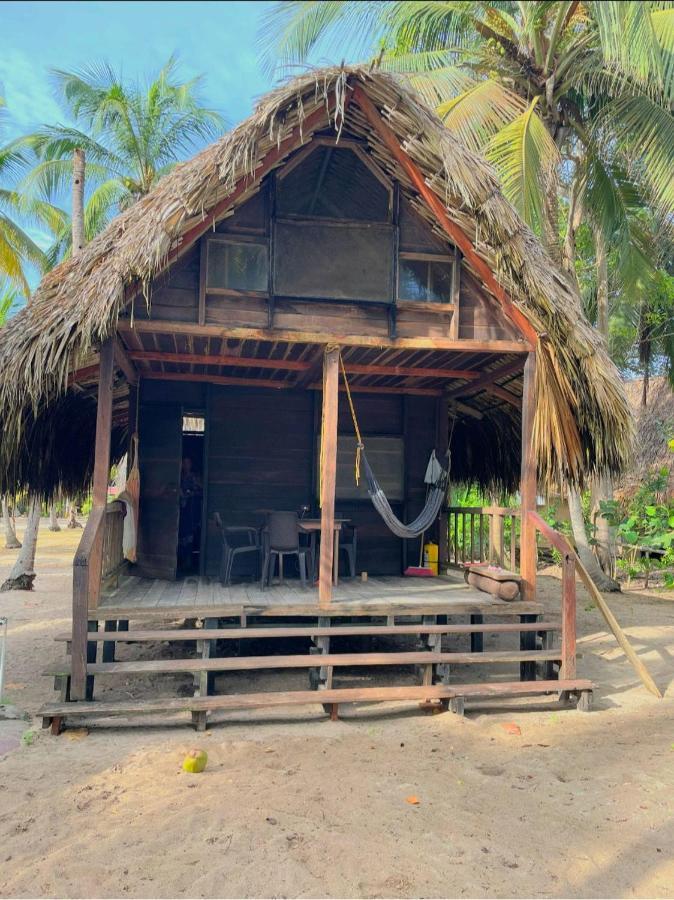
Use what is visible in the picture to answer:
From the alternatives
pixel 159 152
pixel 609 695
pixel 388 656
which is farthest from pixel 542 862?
pixel 159 152

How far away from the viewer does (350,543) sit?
24.5 ft

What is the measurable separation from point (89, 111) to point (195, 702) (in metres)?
14.6

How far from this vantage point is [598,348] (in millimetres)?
5660

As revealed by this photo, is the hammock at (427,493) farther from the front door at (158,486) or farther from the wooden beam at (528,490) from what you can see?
→ the front door at (158,486)

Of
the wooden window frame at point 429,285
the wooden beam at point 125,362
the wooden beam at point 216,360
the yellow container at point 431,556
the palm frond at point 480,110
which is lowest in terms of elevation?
the yellow container at point 431,556

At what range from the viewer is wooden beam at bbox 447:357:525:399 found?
6.29 metres

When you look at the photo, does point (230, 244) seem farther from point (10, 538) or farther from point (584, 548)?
point (10, 538)

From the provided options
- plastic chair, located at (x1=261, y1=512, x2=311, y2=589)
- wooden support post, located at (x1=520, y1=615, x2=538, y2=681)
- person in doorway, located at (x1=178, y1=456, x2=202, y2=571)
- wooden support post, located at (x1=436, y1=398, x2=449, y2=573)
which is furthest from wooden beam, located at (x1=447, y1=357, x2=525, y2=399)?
person in doorway, located at (x1=178, y1=456, x2=202, y2=571)

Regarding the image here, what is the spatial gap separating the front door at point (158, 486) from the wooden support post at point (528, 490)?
349 centimetres

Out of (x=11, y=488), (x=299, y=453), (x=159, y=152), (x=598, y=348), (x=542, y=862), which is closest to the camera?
(x=542, y=862)

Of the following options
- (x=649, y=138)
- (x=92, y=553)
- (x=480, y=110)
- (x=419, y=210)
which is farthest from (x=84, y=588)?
(x=649, y=138)

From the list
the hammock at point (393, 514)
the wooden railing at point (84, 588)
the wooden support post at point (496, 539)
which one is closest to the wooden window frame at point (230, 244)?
the hammock at point (393, 514)

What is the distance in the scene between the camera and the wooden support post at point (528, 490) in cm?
567

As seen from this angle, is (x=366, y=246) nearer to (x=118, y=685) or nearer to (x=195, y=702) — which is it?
(x=195, y=702)
